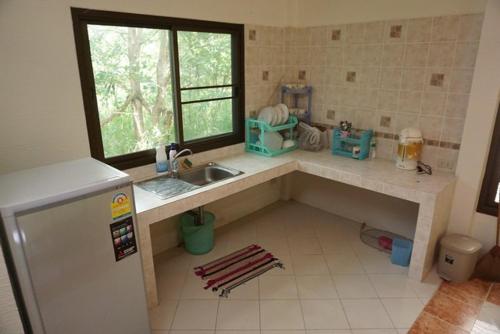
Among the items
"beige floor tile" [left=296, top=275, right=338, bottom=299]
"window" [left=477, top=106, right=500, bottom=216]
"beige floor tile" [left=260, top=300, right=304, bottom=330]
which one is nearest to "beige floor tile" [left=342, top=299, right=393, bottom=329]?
"beige floor tile" [left=296, top=275, right=338, bottom=299]

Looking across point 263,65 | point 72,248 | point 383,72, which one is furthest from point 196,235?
point 383,72

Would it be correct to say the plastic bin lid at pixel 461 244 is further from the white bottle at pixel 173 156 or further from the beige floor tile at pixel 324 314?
the white bottle at pixel 173 156

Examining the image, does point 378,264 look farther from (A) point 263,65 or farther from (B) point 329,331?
(A) point 263,65

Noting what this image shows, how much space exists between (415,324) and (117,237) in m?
1.81

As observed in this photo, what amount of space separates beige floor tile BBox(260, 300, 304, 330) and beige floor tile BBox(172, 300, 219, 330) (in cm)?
32

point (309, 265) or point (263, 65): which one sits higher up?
point (263, 65)

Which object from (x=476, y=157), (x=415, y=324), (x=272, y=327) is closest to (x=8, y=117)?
(x=272, y=327)

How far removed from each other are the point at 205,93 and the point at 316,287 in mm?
1780

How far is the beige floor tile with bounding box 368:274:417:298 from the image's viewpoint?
7.43 ft

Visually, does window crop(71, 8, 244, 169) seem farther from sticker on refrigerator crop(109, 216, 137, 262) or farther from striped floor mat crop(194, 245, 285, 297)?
striped floor mat crop(194, 245, 285, 297)

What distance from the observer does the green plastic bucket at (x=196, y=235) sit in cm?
267

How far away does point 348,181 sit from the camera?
2.66m

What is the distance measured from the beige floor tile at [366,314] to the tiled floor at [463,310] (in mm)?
172

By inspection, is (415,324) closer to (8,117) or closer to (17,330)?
(17,330)
